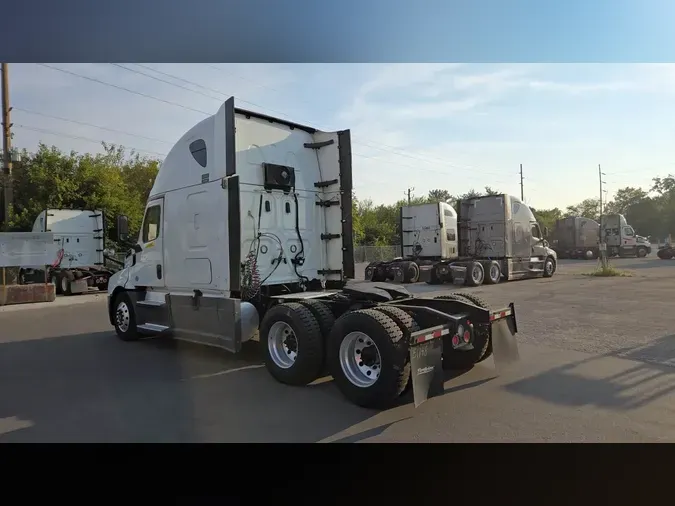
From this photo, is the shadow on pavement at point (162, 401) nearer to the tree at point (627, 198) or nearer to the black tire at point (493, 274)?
the black tire at point (493, 274)

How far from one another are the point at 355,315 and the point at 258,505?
2.25 meters

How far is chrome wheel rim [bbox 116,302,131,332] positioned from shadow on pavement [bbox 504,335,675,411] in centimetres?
694

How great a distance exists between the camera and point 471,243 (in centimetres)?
2136

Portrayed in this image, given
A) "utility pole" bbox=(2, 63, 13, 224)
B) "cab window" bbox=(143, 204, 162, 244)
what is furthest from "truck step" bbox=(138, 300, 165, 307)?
"utility pole" bbox=(2, 63, 13, 224)

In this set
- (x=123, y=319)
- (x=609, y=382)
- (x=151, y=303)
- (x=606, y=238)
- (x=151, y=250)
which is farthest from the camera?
(x=606, y=238)

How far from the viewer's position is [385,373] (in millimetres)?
4840

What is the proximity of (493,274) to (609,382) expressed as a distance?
14.0 meters

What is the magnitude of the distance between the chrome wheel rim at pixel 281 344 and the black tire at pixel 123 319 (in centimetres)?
391

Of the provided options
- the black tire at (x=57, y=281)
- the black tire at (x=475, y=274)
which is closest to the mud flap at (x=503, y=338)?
the black tire at (x=475, y=274)

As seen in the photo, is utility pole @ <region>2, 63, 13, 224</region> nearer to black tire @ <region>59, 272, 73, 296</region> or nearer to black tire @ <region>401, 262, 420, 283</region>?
black tire @ <region>59, 272, 73, 296</region>

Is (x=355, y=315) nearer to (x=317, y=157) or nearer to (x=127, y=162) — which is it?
(x=317, y=157)

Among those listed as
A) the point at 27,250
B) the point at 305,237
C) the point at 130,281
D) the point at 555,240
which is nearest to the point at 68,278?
the point at 27,250

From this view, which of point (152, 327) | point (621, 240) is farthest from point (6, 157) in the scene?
point (621, 240)

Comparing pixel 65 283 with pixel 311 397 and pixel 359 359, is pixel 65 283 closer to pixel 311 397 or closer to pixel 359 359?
pixel 311 397
